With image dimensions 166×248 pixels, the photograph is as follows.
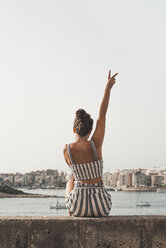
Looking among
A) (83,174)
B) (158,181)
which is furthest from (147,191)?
(83,174)

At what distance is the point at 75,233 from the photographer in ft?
12.0

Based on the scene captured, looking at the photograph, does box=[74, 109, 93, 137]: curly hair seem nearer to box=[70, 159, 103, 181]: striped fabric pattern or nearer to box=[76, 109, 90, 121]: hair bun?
box=[76, 109, 90, 121]: hair bun

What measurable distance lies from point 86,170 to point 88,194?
0.72 feet

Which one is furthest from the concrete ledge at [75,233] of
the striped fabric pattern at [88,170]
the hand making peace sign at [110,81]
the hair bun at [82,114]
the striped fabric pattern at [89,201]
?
the hand making peace sign at [110,81]

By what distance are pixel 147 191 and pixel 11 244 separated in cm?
18899

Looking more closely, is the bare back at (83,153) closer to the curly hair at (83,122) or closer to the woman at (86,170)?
the woman at (86,170)

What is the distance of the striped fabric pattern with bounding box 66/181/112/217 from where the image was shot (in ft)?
12.9

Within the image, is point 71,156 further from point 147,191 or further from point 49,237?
point 147,191

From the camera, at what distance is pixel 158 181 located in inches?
7697

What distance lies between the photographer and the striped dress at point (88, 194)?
12.9ft

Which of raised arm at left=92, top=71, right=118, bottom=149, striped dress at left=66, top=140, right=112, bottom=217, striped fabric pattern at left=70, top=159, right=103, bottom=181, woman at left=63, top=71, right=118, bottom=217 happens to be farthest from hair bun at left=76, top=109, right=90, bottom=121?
striped fabric pattern at left=70, top=159, right=103, bottom=181

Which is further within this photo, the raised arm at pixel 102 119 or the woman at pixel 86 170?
the raised arm at pixel 102 119

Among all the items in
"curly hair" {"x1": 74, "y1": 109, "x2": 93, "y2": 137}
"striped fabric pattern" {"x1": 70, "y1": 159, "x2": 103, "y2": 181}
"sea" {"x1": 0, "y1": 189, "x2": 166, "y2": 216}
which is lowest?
"sea" {"x1": 0, "y1": 189, "x2": 166, "y2": 216}

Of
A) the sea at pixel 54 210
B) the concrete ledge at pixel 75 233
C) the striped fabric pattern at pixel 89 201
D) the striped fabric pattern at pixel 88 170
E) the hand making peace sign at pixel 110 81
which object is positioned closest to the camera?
the concrete ledge at pixel 75 233
